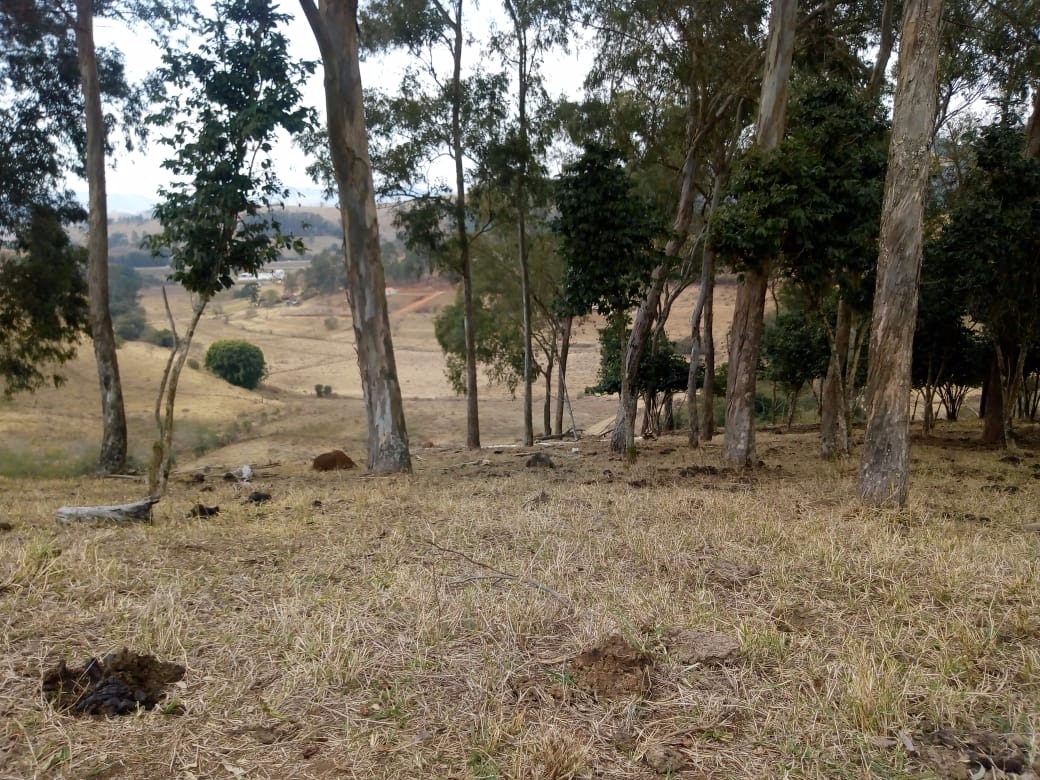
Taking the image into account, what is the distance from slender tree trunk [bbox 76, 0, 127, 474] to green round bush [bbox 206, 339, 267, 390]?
100ft

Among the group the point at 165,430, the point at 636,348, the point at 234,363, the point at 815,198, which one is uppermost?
the point at 815,198

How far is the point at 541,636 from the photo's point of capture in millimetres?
3766

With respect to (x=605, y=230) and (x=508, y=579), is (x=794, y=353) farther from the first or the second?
(x=508, y=579)

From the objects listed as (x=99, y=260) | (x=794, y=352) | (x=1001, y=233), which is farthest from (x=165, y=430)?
(x=794, y=352)

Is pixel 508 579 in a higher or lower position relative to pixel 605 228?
lower

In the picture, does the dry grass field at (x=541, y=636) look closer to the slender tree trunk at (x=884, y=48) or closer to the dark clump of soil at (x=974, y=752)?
the dark clump of soil at (x=974, y=752)

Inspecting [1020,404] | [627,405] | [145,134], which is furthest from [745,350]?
[1020,404]

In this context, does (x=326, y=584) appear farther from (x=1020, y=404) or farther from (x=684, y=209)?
(x=1020, y=404)

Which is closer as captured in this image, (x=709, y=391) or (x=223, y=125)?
(x=223, y=125)

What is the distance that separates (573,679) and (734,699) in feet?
2.19

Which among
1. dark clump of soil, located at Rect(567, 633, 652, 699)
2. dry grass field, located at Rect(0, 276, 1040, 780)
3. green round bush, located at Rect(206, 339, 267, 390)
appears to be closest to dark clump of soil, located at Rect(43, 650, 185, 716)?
dry grass field, located at Rect(0, 276, 1040, 780)

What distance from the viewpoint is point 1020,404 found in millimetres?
24312

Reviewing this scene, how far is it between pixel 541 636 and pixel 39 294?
16.1 m

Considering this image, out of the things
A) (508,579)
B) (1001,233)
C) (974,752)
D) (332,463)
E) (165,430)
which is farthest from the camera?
(332,463)
